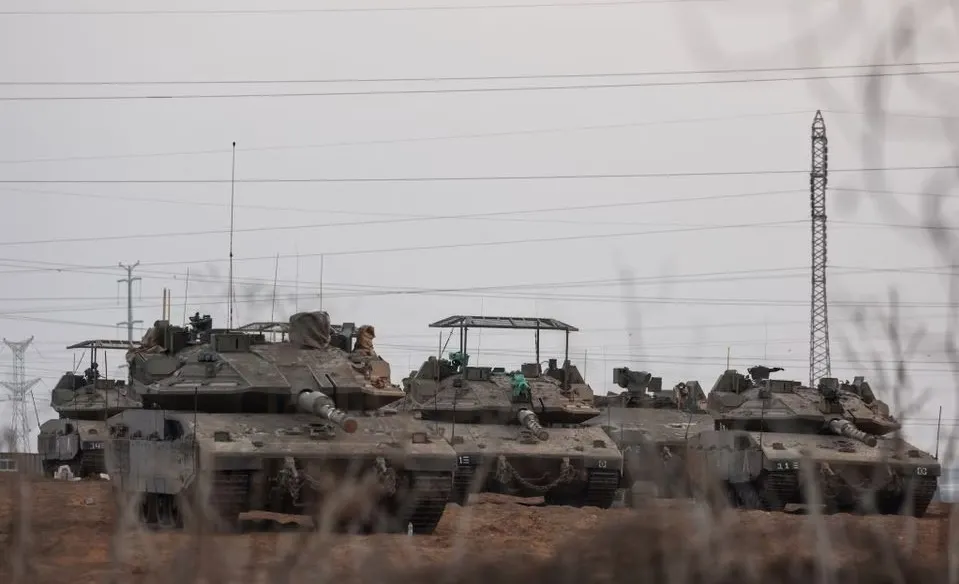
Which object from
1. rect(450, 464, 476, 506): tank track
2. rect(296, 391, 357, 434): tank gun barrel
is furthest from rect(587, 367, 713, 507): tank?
rect(296, 391, 357, 434): tank gun barrel

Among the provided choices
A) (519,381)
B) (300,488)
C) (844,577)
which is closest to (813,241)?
(519,381)

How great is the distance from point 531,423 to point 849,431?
209 inches

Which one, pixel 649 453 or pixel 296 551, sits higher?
pixel 649 453

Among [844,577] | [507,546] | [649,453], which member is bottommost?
[507,546]

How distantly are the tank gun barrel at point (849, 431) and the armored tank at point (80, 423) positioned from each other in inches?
503

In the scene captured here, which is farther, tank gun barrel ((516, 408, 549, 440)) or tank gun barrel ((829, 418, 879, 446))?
tank gun barrel ((516, 408, 549, 440))

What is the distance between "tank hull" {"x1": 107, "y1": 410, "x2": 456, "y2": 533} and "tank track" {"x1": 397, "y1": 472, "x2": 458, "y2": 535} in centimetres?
1

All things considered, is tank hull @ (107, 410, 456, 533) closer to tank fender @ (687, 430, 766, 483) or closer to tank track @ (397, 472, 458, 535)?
tank track @ (397, 472, 458, 535)

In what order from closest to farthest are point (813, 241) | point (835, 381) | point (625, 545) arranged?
point (625, 545), point (835, 381), point (813, 241)

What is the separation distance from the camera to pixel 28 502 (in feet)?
21.5

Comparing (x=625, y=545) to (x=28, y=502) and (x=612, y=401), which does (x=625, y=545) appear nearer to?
(x=28, y=502)

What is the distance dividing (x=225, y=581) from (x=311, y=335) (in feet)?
53.3

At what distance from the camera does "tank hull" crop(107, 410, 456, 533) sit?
17.9m

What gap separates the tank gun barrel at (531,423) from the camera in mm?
26156
